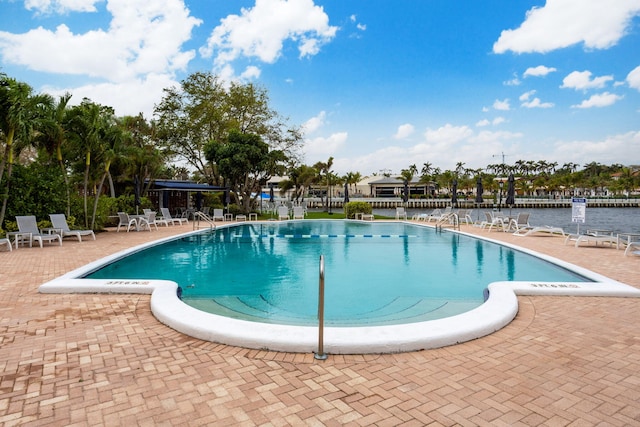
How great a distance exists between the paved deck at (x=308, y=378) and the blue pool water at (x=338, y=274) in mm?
1652

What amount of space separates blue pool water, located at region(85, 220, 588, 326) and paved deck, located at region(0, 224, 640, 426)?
1.65 metres

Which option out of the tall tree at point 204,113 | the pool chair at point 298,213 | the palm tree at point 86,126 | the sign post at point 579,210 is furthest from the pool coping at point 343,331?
the tall tree at point 204,113

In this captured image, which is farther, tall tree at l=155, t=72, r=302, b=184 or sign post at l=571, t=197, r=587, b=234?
tall tree at l=155, t=72, r=302, b=184

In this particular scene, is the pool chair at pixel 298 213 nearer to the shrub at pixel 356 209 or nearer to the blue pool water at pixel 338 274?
the shrub at pixel 356 209

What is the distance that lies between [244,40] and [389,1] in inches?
335

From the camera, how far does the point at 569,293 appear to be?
18.9 feet

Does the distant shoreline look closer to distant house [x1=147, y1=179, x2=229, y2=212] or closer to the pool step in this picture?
distant house [x1=147, y1=179, x2=229, y2=212]

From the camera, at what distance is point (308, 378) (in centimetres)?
311

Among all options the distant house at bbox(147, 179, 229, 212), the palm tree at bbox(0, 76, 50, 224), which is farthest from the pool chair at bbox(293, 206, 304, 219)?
the palm tree at bbox(0, 76, 50, 224)

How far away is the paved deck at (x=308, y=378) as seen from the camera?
2555mm

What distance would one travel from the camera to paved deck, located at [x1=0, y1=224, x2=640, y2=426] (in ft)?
8.38

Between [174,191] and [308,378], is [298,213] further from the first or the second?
[308,378]

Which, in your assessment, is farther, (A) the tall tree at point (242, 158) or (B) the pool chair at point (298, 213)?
(A) the tall tree at point (242, 158)

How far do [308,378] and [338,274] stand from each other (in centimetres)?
573
